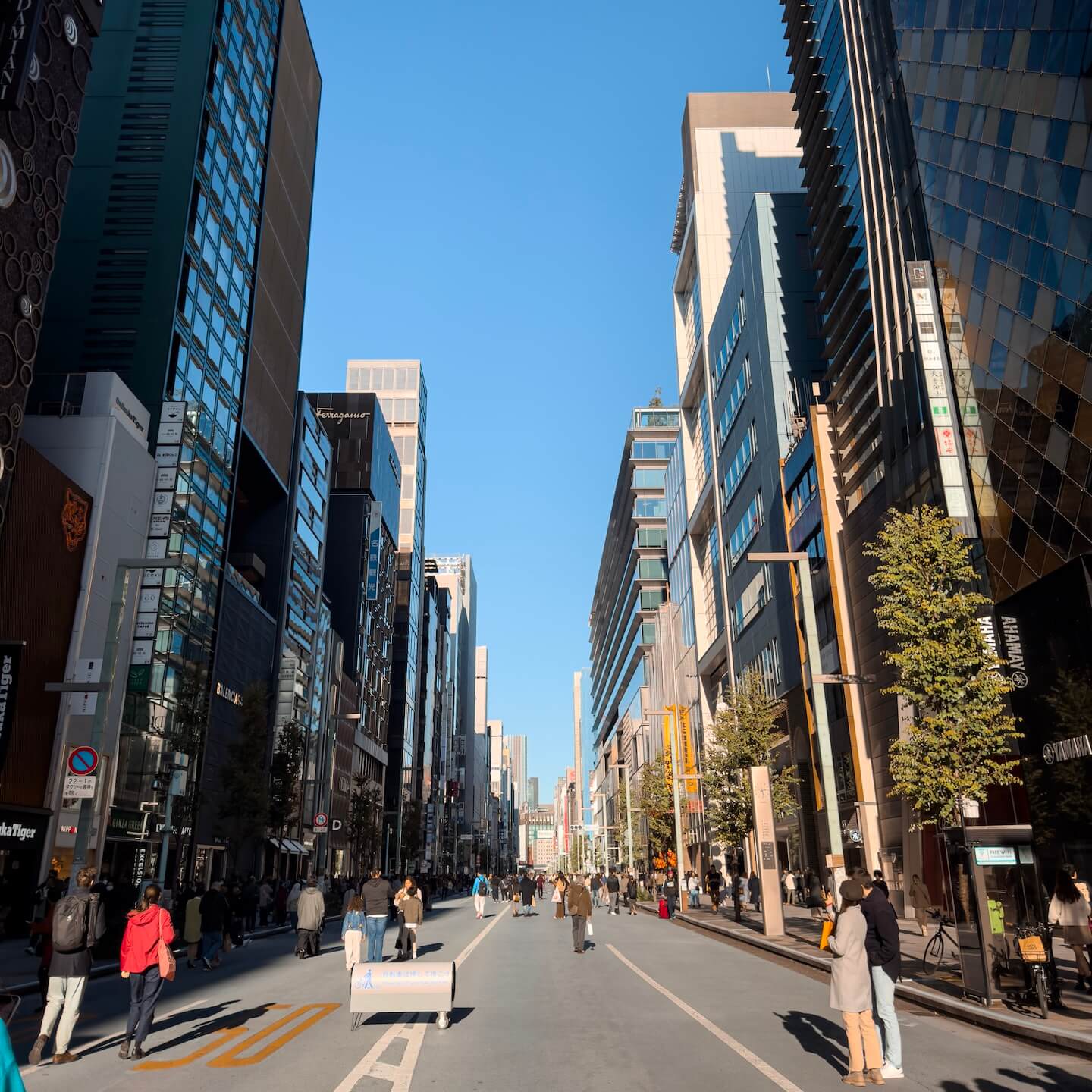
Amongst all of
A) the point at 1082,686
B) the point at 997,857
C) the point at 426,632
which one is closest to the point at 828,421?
the point at 1082,686

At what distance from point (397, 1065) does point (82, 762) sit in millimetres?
13105

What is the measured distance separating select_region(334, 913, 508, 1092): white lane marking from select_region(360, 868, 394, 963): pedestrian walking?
16.7ft

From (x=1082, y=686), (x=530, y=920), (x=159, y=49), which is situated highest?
(x=159, y=49)

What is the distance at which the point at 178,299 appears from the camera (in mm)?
46281

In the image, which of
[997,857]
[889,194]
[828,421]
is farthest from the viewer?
[828,421]

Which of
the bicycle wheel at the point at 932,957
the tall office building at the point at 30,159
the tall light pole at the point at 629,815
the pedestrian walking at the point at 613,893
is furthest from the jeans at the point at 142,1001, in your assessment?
the tall light pole at the point at 629,815

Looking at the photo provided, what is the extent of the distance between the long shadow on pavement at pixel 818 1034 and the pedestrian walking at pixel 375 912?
8.21m

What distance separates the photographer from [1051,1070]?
9.09 m

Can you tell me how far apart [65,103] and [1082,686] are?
36213 millimetres

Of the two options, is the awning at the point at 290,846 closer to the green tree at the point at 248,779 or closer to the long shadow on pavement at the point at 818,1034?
the green tree at the point at 248,779

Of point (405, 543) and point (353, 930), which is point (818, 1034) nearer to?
point (353, 930)

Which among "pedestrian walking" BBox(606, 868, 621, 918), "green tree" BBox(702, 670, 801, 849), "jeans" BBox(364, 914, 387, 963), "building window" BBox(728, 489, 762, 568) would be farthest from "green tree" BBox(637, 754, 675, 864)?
"jeans" BBox(364, 914, 387, 963)

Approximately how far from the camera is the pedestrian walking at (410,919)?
19266 mm

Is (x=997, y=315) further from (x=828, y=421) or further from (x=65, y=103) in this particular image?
(x=65, y=103)
